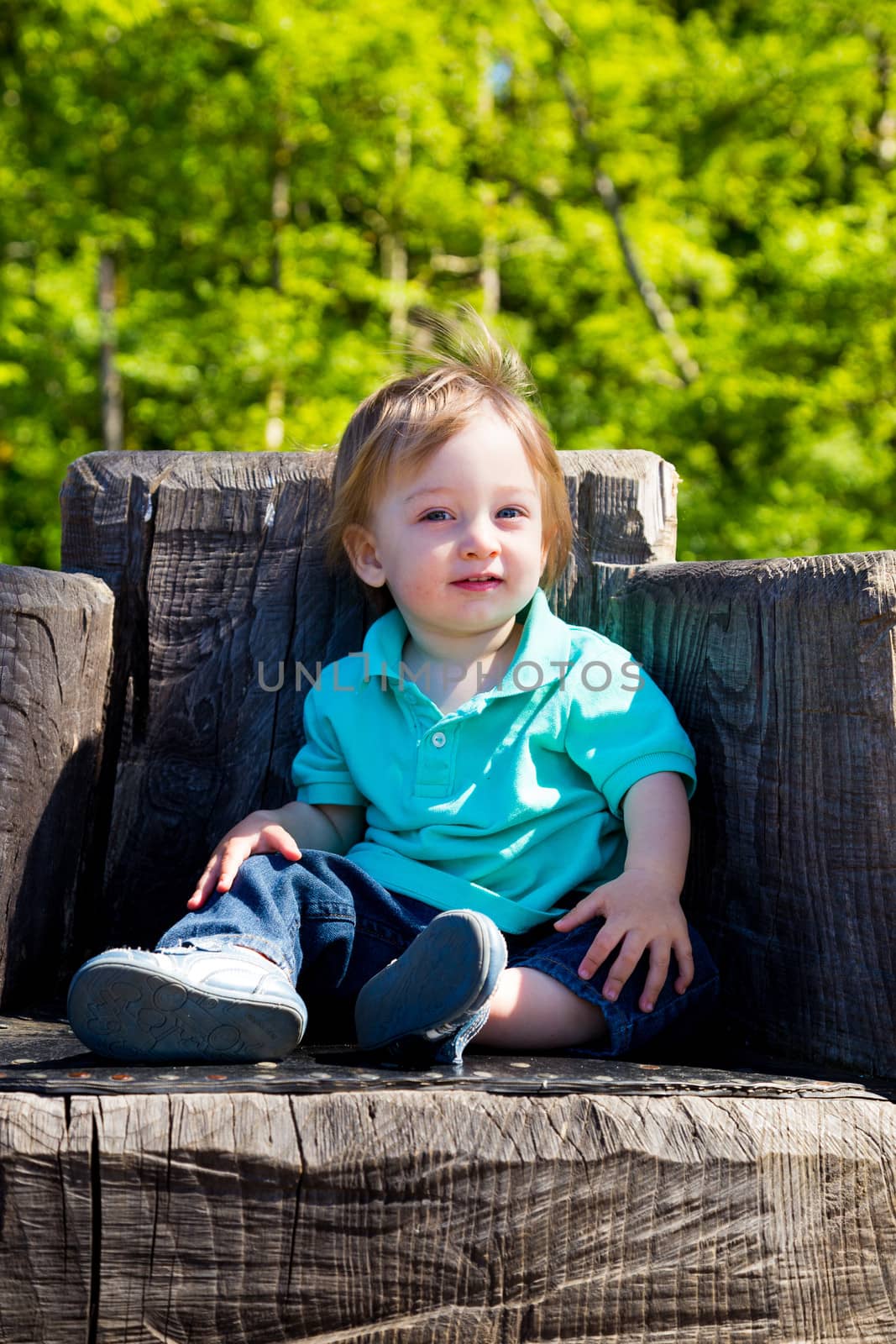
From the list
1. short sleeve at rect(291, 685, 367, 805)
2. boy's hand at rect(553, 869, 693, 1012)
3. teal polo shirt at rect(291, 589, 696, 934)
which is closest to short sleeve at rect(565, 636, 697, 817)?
teal polo shirt at rect(291, 589, 696, 934)

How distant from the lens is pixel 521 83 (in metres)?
10.5

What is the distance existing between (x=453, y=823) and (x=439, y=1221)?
0.75m

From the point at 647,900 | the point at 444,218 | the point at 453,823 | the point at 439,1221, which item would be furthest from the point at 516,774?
the point at 444,218

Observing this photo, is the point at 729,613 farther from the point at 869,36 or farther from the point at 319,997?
the point at 869,36

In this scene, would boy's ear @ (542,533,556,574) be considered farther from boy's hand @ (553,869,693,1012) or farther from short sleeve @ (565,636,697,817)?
boy's hand @ (553,869,693,1012)

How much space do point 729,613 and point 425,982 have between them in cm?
75

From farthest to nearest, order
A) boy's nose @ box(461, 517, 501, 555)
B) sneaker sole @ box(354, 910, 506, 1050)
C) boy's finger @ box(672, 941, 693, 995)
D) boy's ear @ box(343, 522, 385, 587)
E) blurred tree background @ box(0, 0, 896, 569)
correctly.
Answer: blurred tree background @ box(0, 0, 896, 569) < boy's ear @ box(343, 522, 385, 587) < boy's nose @ box(461, 517, 501, 555) < boy's finger @ box(672, 941, 693, 995) < sneaker sole @ box(354, 910, 506, 1050)

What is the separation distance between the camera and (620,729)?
1.97m

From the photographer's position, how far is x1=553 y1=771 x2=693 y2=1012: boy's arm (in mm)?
1761

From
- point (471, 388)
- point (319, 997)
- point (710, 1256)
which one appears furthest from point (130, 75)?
point (710, 1256)

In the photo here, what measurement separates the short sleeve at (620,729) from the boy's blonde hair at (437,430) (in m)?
0.31

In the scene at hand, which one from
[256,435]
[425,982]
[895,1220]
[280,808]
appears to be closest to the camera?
[895,1220]

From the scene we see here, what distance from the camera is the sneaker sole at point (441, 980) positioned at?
1492mm

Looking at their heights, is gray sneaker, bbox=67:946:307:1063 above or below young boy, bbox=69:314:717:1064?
below
